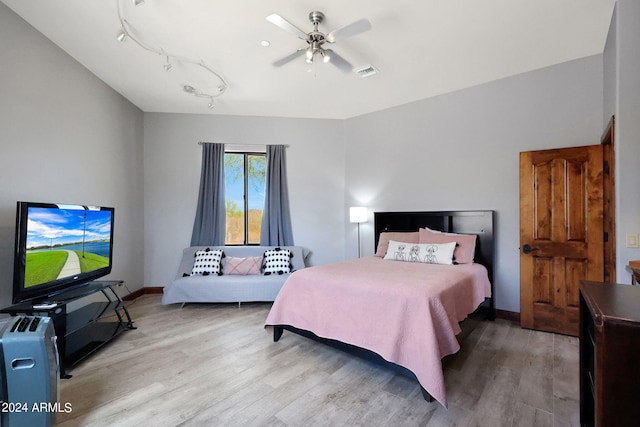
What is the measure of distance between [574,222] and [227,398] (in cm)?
354

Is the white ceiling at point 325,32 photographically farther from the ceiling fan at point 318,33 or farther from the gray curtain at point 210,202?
the gray curtain at point 210,202

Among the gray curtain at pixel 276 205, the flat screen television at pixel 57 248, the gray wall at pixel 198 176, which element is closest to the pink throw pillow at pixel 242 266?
the gray curtain at pixel 276 205

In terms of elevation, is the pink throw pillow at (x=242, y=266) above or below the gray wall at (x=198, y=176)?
below

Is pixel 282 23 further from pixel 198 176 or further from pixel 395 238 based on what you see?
pixel 198 176

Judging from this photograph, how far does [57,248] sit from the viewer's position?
2.44 m

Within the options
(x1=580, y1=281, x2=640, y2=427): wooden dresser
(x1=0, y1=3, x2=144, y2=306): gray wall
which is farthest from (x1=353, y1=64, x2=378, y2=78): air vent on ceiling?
(x1=0, y1=3, x2=144, y2=306): gray wall

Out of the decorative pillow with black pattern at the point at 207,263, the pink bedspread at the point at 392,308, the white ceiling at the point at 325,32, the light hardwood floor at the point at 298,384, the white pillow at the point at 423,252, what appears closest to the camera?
the light hardwood floor at the point at 298,384

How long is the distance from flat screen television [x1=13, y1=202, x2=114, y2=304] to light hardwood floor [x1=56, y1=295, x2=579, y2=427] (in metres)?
0.72

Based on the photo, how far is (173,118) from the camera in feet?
15.3

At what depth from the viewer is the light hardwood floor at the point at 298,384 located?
1.76 metres

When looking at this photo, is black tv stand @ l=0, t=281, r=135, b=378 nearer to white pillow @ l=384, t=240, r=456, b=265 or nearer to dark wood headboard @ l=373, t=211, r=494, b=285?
white pillow @ l=384, t=240, r=456, b=265

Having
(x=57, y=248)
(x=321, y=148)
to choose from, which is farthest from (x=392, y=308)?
(x=321, y=148)

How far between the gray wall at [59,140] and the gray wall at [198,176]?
0.28m

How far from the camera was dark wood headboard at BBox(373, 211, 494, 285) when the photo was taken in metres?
3.52
